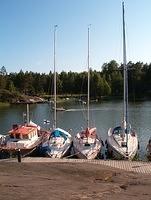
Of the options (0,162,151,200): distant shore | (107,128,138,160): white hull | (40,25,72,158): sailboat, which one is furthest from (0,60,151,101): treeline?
(0,162,151,200): distant shore

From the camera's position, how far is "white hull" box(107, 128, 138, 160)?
40.2 meters

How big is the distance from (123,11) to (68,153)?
54.9 ft

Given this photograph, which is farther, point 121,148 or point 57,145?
point 57,145

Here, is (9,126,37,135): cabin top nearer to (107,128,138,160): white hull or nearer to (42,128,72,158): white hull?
(42,128,72,158): white hull

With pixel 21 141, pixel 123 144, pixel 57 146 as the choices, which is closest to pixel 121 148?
pixel 123 144

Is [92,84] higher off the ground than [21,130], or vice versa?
[92,84]

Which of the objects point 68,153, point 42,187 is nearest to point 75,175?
point 42,187

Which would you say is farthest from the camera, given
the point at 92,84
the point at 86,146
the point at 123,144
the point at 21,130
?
the point at 92,84

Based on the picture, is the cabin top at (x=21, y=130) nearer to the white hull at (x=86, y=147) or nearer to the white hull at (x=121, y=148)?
the white hull at (x=86, y=147)

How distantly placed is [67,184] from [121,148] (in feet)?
66.5

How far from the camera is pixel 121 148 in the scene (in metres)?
41.3

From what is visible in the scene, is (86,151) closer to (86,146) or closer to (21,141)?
(86,146)

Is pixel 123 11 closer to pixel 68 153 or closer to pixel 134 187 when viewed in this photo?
pixel 68 153

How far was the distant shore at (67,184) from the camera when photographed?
18306 mm
